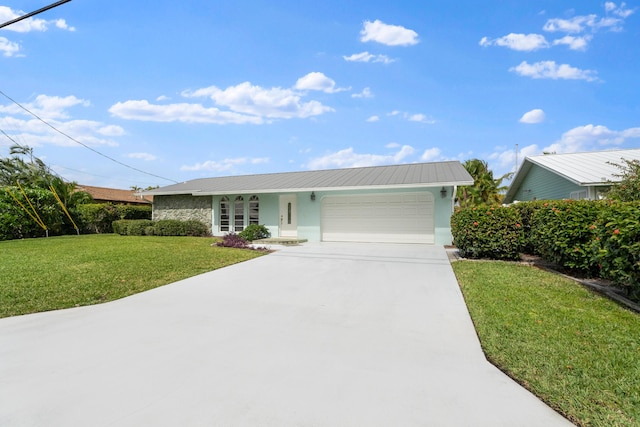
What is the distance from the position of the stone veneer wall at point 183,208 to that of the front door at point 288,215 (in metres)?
4.62

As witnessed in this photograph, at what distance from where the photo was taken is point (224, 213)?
17.9m

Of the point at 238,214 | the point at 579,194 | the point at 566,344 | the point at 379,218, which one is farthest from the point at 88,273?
the point at 579,194

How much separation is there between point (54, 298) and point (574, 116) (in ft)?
67.5

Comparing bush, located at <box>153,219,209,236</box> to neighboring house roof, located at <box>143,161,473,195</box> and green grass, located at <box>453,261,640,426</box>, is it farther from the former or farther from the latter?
green grass, located at <box>453,261,640,426</box>

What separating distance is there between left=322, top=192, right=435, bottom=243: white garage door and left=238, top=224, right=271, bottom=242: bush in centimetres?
292

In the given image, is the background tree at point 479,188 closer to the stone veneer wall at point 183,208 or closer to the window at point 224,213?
the window at point 224,213

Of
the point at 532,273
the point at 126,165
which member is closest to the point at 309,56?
the point at 532,273

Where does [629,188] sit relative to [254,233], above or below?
above

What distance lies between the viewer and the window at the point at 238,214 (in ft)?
57.0

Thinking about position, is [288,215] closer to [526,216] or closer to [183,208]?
[183,208]

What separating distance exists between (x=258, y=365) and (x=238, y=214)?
1490 cm

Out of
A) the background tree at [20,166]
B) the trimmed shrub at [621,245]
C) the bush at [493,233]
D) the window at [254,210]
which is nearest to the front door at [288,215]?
the window at [254,210]

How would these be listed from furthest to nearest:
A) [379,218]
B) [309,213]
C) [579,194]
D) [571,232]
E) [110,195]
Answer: [110,195], [309,213], [379,218], [579,194], [571,232]

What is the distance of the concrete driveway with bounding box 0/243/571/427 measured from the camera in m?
2.40
